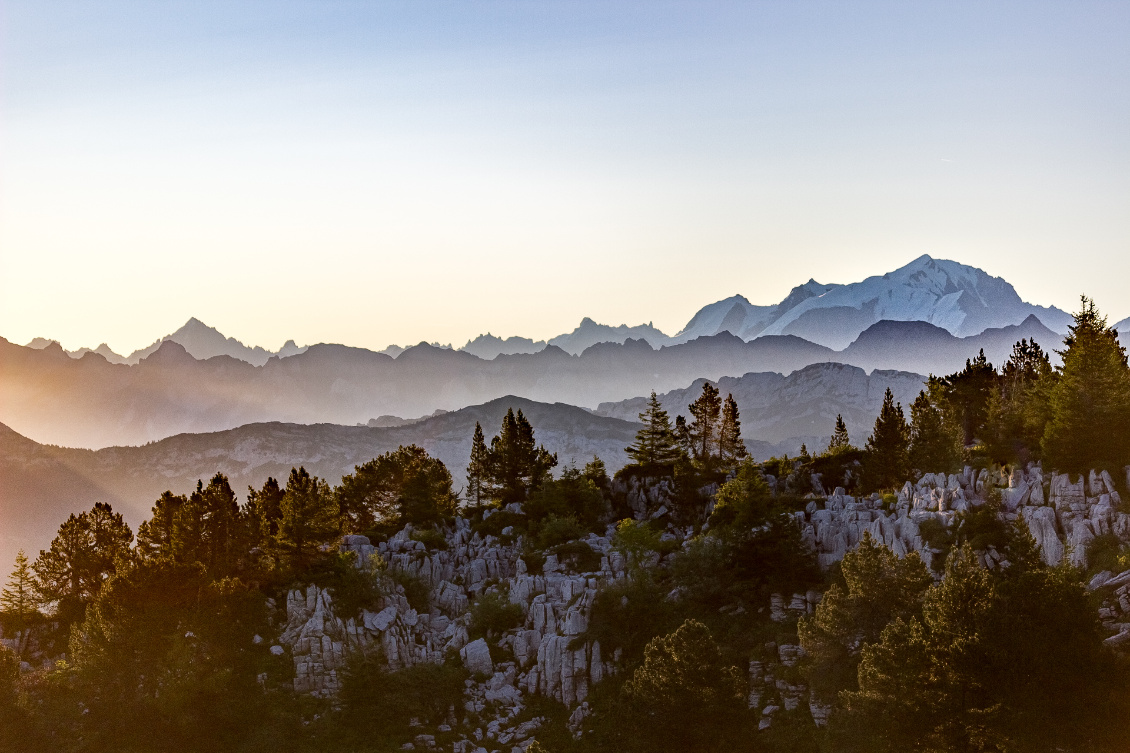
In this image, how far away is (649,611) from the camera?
8619cm

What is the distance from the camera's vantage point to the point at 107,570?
99.2 metres

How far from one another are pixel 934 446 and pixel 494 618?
164 feet

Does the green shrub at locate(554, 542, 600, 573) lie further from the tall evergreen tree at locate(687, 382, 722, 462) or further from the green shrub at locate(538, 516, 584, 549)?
the tall evergreen tree at locate(687, 382, 722, 462)

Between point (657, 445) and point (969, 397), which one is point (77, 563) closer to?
point (657, 445)

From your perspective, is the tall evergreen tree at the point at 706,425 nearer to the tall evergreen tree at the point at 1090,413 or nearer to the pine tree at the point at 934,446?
the pine tree at the point at 934,446

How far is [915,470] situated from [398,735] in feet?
202

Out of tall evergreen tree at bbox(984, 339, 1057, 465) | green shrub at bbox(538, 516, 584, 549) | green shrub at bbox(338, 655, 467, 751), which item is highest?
tall evergreen tree at bbox(984, 339, 1057, 465)

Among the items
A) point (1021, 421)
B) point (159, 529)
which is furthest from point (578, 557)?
point (1021, 421)

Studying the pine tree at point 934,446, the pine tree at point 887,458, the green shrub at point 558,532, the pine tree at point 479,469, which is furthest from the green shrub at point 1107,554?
the pine tree at point 479,469

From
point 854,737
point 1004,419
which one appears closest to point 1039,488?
point 1004,419

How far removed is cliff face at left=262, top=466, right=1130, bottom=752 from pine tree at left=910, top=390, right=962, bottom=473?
543 centimetres

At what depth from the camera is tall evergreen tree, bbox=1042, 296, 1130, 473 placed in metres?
80.8

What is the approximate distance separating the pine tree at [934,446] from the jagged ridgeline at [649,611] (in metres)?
0.34

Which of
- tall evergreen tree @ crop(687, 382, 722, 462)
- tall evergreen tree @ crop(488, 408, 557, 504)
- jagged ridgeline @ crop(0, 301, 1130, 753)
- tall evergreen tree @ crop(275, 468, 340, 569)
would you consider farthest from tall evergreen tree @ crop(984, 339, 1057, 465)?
tall evergreen tree @ crop(275, 468, 340, 569)
